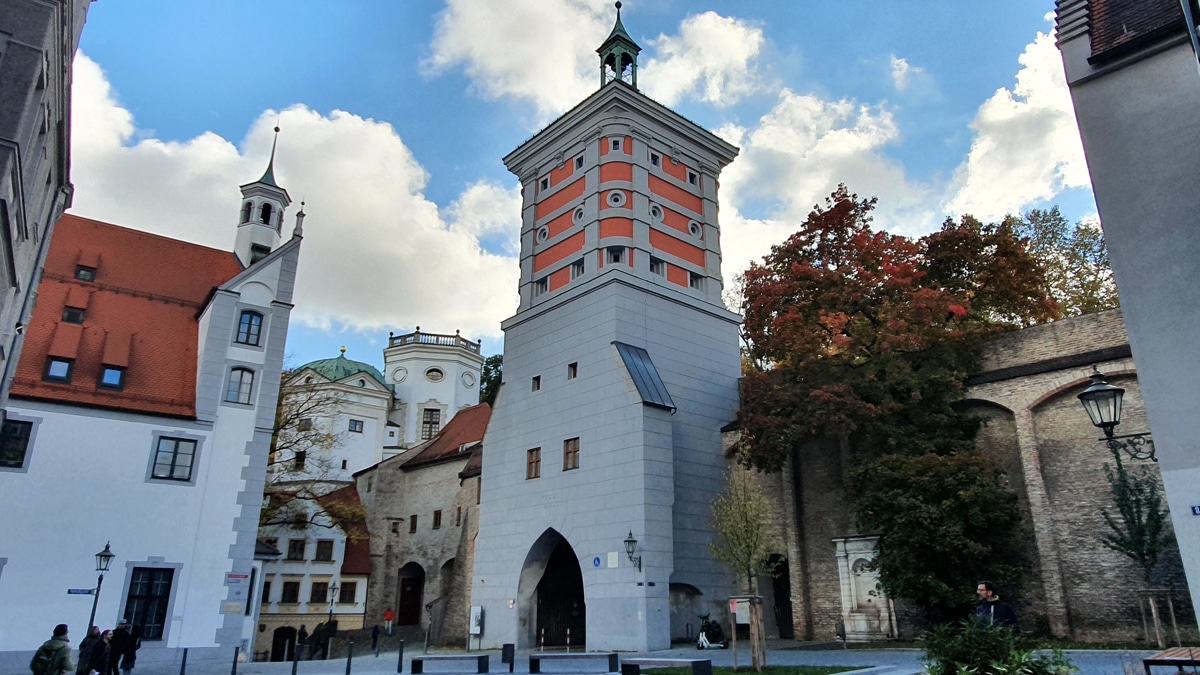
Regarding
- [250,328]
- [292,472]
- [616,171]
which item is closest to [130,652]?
[250,328]

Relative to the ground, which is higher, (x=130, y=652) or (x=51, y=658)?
(x=51, y=658)

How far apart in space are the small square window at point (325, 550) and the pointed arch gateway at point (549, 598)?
17139 mm

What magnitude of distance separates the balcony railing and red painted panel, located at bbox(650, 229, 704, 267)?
30.3 meters

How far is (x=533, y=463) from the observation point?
29.3 metres

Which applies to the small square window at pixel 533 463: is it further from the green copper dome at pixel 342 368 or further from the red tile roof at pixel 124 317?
the green copper dome at pixel 342 368

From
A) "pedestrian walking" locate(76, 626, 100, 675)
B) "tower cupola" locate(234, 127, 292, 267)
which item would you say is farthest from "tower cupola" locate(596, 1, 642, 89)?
"pedestrian walking" locate(76, 626, 100, 675)

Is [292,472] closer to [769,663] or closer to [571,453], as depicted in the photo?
[571,453]

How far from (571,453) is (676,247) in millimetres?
9758

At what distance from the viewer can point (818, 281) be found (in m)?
25.9

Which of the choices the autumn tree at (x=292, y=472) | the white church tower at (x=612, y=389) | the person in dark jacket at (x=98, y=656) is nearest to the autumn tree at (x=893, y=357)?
the white church tower at (x=612, y=389)

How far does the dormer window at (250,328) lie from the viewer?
25766 millimetres

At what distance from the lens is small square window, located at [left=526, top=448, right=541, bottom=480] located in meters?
29.0

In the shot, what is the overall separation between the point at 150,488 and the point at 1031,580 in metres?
24.5

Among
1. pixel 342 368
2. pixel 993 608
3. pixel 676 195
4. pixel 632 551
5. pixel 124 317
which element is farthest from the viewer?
pixel 342 368
